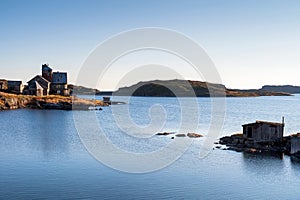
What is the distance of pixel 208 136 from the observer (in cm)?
6362

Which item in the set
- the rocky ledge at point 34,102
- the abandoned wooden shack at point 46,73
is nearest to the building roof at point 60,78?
the abandoned wooden shack at point 46,73

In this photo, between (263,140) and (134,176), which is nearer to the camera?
(134,176)

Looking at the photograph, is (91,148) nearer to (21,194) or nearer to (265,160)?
(21,194)

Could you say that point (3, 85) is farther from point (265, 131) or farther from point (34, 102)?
point (265, 131)

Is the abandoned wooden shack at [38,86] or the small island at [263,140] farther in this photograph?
the abandoned wooden shack at [38,86]

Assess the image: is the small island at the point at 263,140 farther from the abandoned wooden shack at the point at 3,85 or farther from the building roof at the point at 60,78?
the abandoned wooden shack at the point at 3,85

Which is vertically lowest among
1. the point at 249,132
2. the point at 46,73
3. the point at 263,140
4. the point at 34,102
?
the point at 263,140

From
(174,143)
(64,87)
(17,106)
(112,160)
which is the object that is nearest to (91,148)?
(112,160)

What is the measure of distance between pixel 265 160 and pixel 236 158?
371 centimetres

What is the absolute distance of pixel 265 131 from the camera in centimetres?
5259

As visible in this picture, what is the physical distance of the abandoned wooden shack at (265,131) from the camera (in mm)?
52406

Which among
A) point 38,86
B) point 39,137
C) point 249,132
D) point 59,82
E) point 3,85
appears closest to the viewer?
point 249,132

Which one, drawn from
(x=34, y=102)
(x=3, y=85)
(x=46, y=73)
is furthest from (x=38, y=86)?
(x=3, y=85)

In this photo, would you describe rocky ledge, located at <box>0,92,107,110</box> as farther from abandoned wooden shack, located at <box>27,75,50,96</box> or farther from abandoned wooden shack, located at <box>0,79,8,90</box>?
abandoned wooden shack, located at <box>0,79,8,90</box>
